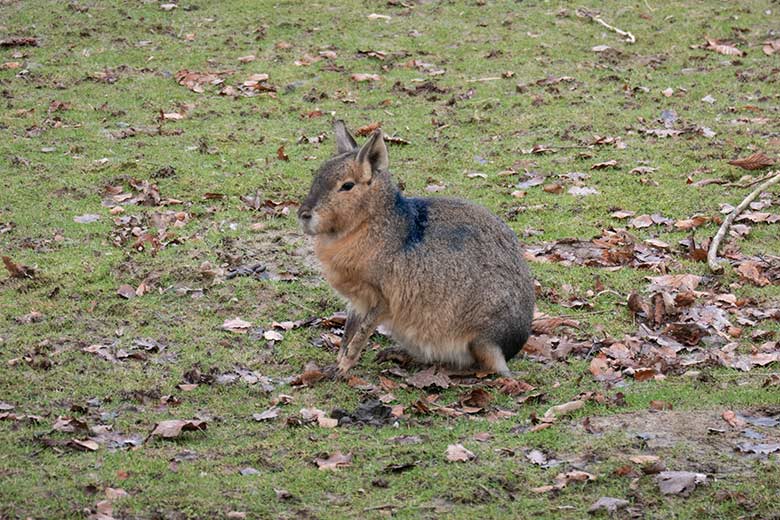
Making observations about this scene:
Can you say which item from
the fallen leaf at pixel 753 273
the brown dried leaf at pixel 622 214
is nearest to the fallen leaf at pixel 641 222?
the brown dried leaf at pixel 622 214

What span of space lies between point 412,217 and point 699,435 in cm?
219

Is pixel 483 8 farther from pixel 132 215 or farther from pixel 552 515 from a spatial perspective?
pixel 552 515

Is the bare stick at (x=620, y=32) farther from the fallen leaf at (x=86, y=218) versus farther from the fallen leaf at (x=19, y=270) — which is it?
the fallen leaf at (x=19, y=270)

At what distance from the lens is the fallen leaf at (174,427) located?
18.7ft

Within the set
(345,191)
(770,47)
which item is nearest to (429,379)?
(345,191)

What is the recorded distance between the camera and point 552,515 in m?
5.00

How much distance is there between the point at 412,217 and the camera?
6.91m

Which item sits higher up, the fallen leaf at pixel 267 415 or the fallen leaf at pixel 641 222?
the fallen leaf at pixel 267 415

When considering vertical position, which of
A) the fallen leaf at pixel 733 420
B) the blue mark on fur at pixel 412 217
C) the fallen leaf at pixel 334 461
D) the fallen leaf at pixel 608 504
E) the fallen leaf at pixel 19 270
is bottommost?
the fallen leaf at pixel 19 270

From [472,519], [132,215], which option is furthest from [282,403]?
[132,215]

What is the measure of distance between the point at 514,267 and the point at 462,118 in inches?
199

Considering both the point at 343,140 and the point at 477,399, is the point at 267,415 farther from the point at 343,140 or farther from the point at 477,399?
the point at 343,140

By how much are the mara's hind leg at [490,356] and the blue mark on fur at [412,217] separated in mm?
723

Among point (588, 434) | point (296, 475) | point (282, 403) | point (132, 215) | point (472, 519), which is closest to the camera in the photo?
point (472, 519)
